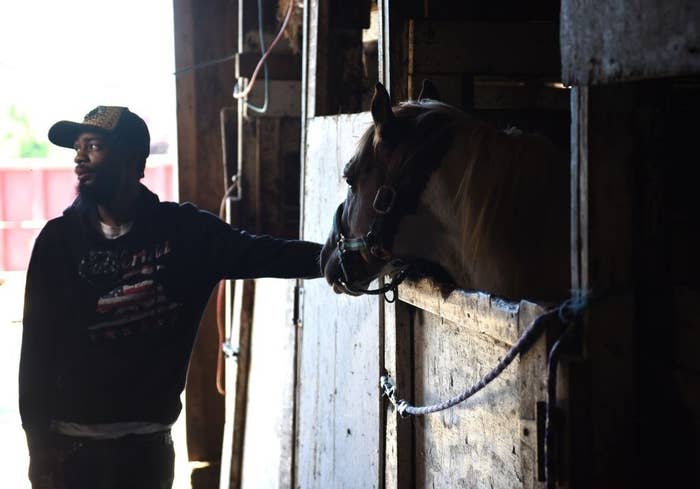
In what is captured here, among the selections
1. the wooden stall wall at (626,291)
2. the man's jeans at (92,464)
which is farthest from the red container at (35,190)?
the wooden stall wall at (626,291)

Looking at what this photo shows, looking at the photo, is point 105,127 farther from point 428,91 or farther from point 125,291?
point 428,91

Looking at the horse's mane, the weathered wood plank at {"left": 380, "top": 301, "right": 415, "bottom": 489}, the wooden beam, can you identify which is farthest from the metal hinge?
the wooden beam

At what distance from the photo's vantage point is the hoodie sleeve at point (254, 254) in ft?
9.86

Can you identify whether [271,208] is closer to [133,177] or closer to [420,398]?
[133,177]

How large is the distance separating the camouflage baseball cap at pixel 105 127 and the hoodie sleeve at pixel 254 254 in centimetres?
37

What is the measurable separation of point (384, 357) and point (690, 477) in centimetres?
140

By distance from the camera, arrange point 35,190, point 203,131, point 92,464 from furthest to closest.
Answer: point 35,190 → point 203,131 → point 92,464

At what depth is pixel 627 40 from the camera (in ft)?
4.08

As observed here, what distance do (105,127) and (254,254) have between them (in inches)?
26.6

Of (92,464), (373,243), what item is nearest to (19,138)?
(92,464)

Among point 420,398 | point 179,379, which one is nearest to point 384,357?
point 420,398

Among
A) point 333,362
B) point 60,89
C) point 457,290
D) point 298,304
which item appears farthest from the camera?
point 60,89

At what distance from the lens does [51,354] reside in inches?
114

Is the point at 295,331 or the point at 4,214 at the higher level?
Result: the point at 4,214
